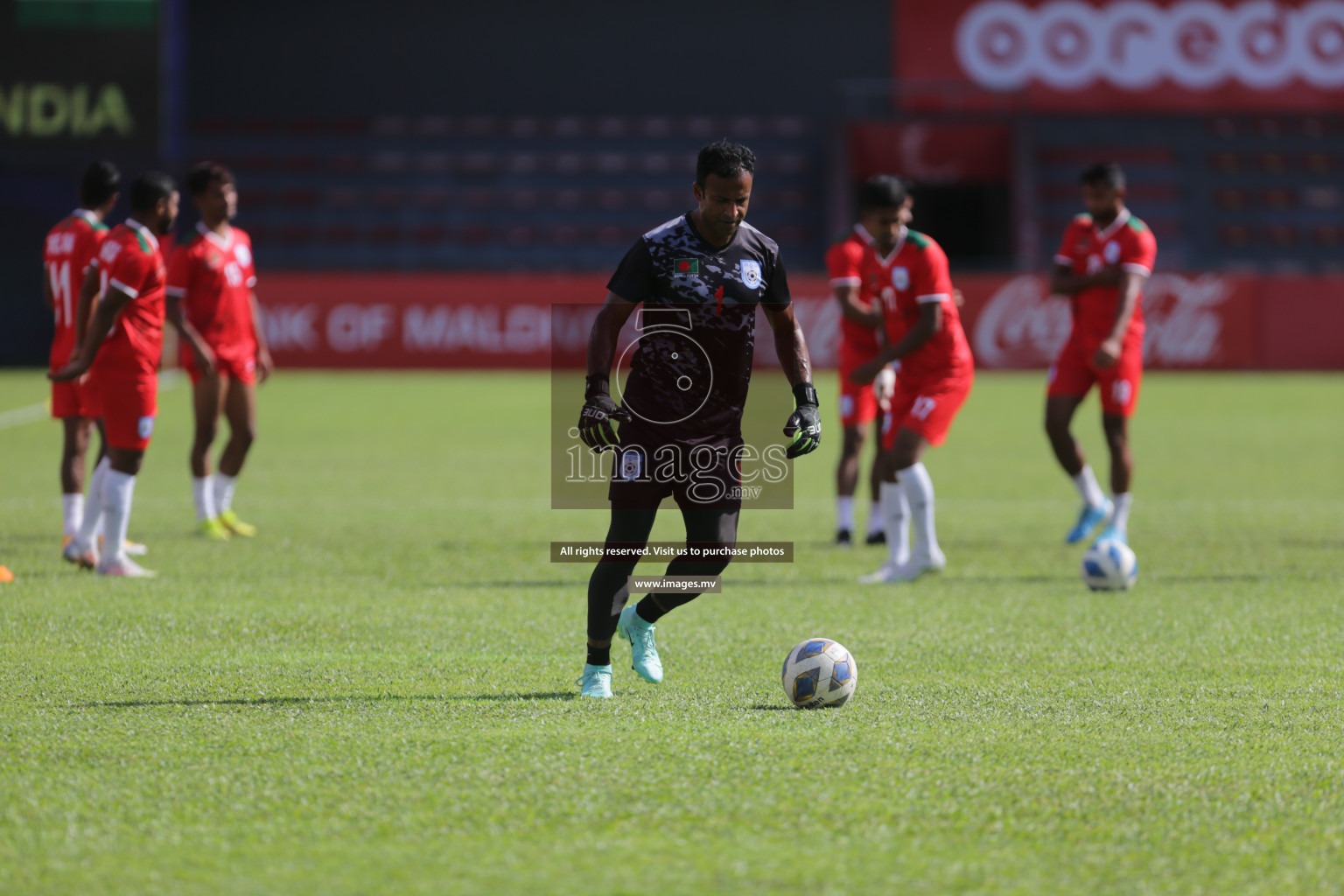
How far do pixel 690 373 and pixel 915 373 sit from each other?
11.5 feet

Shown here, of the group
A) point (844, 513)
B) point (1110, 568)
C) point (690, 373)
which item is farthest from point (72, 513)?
point (1110, 568)

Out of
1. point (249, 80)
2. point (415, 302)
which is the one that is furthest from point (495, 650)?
point (249, 80)

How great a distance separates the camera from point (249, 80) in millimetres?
32219

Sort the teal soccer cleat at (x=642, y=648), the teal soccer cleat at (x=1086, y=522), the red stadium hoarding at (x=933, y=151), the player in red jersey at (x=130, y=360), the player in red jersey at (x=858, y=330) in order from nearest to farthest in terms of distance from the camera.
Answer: the teal soccer cleat at (x=642, y=648) < the player in red jersey at (x=130, y=360) < the player in red jersey at (x=858, y=330) < the teal soccer cleat at (x=1086, y=522) < the red stadium hoarding at (x=933, y=151)

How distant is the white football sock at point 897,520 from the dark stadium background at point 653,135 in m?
21.0

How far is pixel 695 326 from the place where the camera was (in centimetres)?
541

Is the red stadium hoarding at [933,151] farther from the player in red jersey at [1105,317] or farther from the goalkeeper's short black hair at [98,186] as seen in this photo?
the goalkeeper's short black hair at [98,186]

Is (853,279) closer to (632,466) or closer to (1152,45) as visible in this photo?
(632,466)

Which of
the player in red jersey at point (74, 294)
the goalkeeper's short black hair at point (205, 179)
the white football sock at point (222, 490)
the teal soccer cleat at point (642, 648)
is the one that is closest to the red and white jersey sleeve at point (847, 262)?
the goalkeeper's short black hair at point (205, 179)

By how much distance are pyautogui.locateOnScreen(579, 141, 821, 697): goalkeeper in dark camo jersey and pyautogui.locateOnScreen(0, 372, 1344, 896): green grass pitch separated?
0.53m

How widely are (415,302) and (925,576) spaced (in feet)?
64.2

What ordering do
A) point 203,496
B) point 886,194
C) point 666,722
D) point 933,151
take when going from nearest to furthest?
point 666,722, point 886,194, point 203,496, point 933,151

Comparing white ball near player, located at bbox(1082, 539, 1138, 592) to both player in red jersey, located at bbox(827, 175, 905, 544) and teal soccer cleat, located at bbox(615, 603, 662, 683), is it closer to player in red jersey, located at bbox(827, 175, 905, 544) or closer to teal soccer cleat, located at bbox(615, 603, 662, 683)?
player in red jersey, located at bbox(827, 175, 905, 544)

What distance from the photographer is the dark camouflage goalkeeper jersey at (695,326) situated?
17.5 feet
